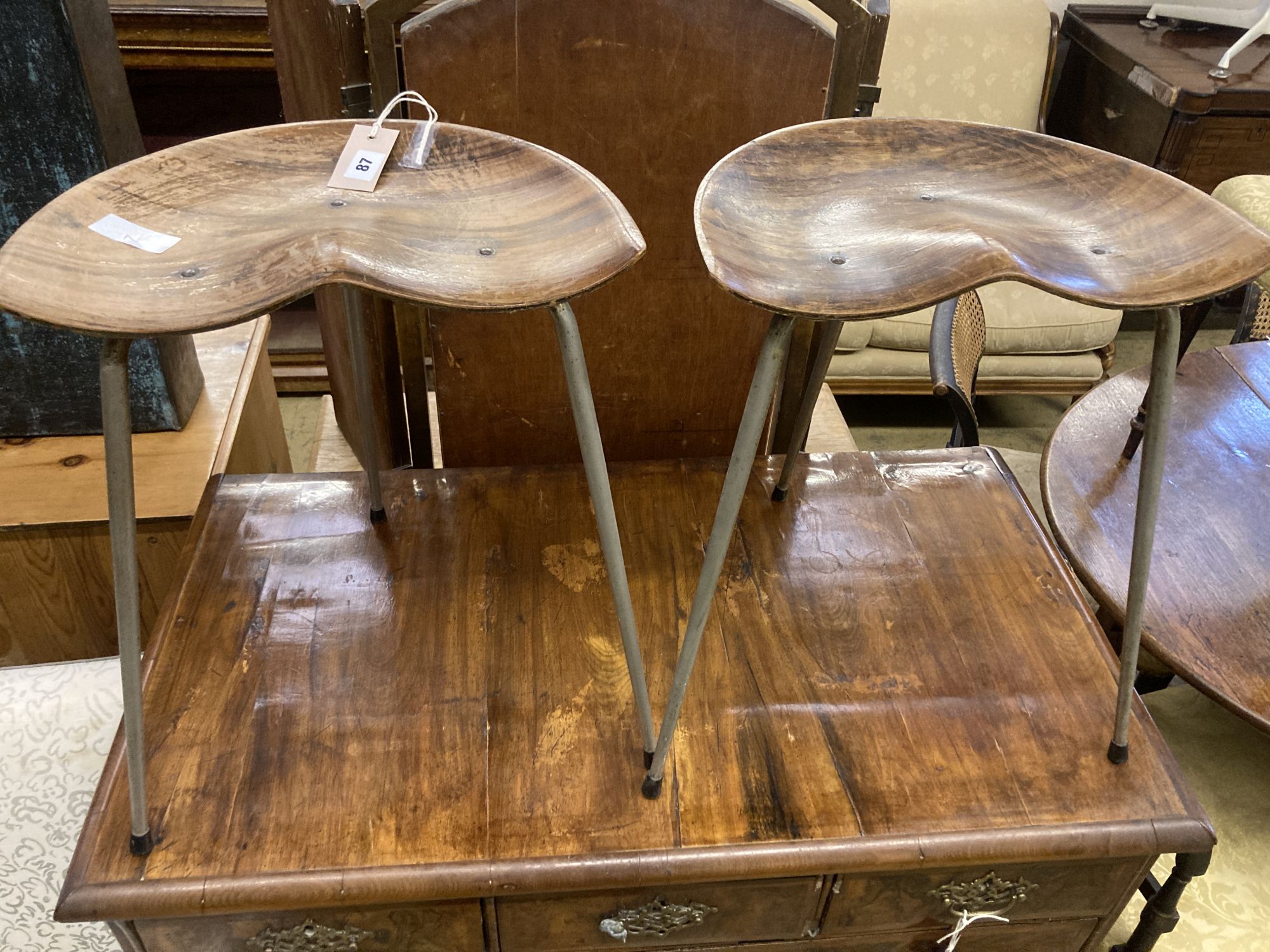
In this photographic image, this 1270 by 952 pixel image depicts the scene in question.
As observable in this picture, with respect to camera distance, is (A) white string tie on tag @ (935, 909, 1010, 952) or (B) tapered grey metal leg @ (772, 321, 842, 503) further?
(B) tapered grey metal leg @ (772, 321, 842, 503)

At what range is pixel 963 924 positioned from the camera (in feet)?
2.76

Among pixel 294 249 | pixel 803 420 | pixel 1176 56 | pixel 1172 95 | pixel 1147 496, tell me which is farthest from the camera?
pixel 1176 56

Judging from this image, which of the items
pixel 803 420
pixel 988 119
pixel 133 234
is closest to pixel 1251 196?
pixel 988 119

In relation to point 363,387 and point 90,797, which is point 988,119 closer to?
point 363,387

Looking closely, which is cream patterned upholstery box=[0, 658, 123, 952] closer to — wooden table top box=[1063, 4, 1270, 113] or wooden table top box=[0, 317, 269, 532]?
wooden table top box=[0, 317, 269, 532]

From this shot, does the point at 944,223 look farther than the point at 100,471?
No

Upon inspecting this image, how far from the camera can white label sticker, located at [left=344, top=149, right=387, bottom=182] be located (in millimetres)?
732

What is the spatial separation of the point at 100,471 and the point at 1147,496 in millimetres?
1105

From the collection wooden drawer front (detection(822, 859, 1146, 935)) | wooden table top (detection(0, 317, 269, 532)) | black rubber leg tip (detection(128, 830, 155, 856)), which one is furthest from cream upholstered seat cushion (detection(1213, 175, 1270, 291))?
black rubber leg tip (detection(128, 830, 155, 856))

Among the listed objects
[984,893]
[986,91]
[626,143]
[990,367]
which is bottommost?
[990,367]

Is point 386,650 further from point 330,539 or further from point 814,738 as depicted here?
point 814,738

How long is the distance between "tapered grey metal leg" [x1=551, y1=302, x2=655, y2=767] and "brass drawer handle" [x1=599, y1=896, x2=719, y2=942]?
0.15m

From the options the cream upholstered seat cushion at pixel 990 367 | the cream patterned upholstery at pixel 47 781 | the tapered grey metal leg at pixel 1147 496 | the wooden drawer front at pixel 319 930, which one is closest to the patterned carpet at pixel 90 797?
the cream patterned upholstery at pixel 47 781

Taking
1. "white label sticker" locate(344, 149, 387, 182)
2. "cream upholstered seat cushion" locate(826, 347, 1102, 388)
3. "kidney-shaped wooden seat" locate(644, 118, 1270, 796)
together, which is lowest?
"cream upholstered seat cushion" locate(826, 347, 1102, 388)
